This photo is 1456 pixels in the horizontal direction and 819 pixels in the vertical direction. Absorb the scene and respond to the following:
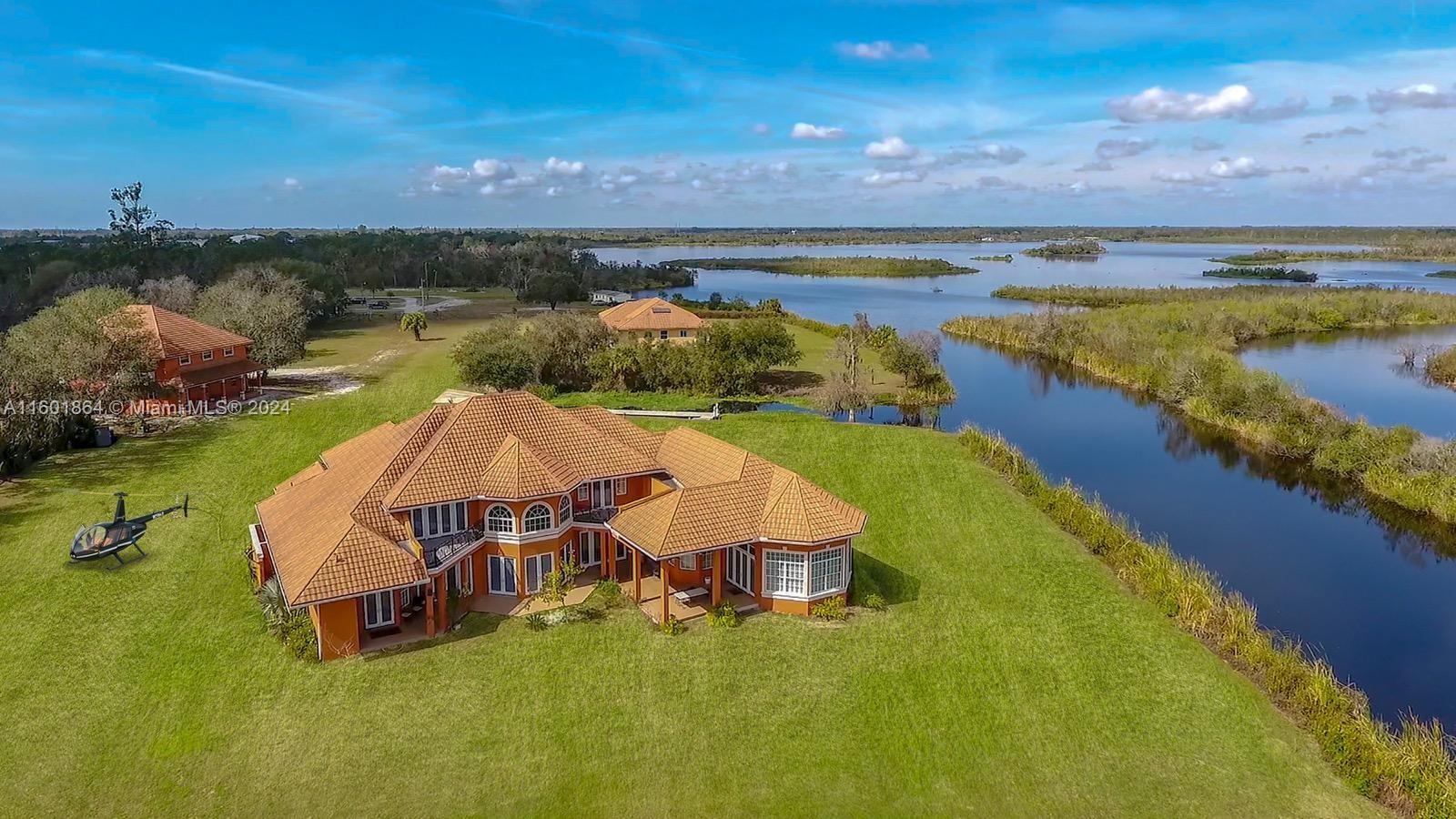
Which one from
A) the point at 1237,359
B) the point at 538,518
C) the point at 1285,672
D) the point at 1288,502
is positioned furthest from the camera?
the point at 1237,359

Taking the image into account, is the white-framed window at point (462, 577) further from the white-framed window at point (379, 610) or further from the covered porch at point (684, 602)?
the covered porch at point (684, 602)

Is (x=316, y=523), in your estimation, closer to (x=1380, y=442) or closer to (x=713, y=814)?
(x=713, y=814)

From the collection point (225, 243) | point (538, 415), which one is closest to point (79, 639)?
point (538, 415)

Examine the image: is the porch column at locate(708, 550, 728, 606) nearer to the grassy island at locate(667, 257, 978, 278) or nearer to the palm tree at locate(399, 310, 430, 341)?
the palm tree at locate(399, 310, 430, 341)

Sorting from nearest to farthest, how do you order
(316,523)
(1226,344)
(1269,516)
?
(316,523)
(1269,516)
(1226,344)

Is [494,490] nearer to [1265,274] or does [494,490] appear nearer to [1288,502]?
[1288,502]

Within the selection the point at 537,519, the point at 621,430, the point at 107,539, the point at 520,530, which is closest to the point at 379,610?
the point at 520,530
